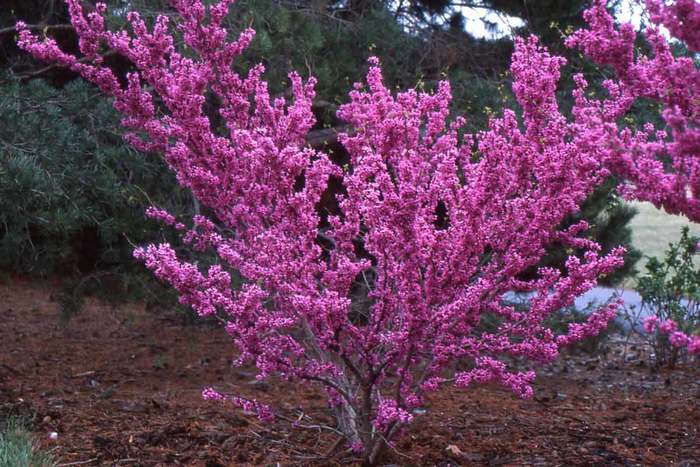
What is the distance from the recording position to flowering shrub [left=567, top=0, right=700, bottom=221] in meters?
A: 2.20

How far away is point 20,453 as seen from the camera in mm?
3168

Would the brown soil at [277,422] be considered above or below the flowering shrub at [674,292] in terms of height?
below

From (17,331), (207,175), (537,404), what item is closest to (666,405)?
(537,404)

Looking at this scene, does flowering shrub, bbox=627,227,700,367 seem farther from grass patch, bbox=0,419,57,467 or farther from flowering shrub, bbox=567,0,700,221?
grass patch, bbox=0,419,57,467

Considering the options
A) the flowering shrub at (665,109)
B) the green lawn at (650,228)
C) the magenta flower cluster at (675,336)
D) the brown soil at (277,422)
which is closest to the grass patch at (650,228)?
the green lawn at (650,228)

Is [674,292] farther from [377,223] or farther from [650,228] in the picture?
[377,223]

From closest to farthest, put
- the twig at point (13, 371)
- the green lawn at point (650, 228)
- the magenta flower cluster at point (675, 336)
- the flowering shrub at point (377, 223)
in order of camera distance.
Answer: the magenta flower cluster at point (675, 336) → the flowering shrub at point (377, 223) → the twig at point (13, 371) → the green lawn at point (650, 228)

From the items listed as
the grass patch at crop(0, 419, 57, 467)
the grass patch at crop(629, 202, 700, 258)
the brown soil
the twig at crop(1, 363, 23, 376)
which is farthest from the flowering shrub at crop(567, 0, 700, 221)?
the grass patch at crop(629, 202, 700, 258)

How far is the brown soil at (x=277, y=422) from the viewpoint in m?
3.85

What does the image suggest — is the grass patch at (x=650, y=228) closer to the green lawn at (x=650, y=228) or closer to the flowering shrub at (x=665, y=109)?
the green lawn at (x=650, y=228)

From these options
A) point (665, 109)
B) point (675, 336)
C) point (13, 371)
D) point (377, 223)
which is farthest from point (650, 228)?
point (675, 336)

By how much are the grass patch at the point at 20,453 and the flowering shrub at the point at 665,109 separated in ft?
7.92

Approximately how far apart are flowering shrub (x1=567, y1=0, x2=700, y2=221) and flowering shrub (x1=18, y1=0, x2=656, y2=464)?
0.39m

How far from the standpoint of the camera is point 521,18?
7.11 metres
